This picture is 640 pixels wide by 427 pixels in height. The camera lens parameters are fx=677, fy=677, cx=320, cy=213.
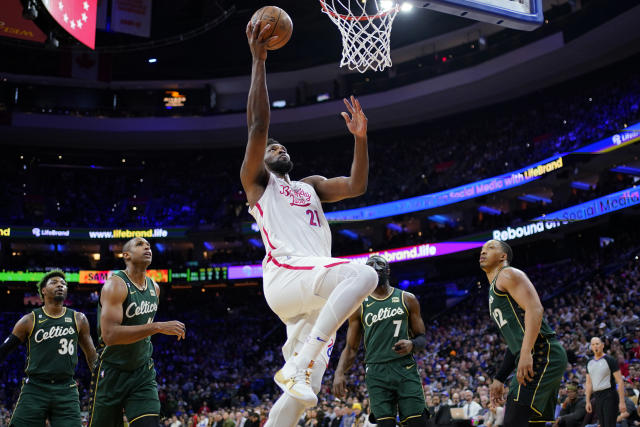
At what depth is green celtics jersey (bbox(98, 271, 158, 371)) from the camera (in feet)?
18.9

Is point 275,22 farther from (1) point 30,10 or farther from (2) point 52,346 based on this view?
(1) point 30,10

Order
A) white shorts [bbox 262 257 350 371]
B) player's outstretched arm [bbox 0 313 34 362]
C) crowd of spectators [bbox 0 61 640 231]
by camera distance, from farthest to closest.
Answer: crowd of spectators [bbox 0 61 640 231], player's outstretched arm [bbox 0 313 34 362], white shorts [bbox 262 257 350 371]

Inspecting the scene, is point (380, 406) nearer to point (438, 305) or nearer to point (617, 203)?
point (617, 203)

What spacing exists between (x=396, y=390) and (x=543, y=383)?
1.63 m

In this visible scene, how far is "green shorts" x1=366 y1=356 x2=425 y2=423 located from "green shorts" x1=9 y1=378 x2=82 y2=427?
2.94 m

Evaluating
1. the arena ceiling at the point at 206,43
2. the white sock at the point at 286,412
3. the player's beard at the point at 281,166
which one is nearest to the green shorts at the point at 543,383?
the white sock at the point at 286,412

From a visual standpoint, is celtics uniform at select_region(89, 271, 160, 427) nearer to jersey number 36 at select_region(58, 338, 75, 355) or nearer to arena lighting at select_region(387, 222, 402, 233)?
jersey number 36 at select_region(58, 338, 75, 355)

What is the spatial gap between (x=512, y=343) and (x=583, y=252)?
23367 mm

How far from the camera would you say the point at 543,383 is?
5.66m

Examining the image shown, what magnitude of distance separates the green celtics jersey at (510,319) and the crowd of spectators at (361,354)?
19.3 feet

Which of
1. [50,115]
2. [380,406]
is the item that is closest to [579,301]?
[380,406]

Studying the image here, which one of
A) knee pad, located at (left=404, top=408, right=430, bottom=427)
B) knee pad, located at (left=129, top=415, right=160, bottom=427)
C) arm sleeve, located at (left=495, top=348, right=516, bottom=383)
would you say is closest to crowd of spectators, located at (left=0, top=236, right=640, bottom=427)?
knee pad, located at (left=404, top=408, right=430, bottom=427)

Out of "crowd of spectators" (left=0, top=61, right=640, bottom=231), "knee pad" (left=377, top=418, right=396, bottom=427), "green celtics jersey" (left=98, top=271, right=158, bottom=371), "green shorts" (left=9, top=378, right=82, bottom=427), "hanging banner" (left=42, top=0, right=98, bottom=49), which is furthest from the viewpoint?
"crowd of spectators" (left=0, top=61, right=640, bottom=231)

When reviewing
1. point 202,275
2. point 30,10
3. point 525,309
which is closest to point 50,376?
point 525,309
